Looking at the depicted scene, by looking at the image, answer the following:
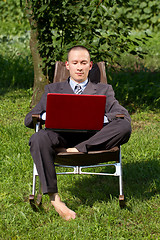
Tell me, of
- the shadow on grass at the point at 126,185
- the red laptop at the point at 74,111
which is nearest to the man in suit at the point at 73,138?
the red laptop at the point at 74,111

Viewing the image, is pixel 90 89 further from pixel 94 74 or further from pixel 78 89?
pixel 94 74

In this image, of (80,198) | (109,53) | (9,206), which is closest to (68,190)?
(80,198)

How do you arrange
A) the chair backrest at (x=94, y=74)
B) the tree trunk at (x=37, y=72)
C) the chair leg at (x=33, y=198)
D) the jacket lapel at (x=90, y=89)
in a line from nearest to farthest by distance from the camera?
the chair leg at (x=33, y=198), the jacket lapel at (x=90, y=89), the chair backrest at (x=94, y=74), the tree trunk at (x=37, y=72)

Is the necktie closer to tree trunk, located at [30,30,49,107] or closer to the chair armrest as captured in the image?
the chair armrest

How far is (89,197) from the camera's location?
4219 mm

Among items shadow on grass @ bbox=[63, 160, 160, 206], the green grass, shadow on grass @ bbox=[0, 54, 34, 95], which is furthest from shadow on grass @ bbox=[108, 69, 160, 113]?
shadow on grass @ bbox=[63, 160, 160, 206]

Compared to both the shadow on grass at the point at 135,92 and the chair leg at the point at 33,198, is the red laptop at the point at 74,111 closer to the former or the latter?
the chair leg at the point at 33,198

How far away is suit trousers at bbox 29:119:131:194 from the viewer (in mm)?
3660

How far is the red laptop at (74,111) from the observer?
3.57 meters

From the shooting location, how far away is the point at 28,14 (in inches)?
262

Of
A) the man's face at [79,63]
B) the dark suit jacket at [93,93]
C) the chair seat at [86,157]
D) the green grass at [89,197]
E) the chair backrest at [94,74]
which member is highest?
the man's face at [79,63]

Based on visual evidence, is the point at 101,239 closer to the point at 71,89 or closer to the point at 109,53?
the point at 71,89

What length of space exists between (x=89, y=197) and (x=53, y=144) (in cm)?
76

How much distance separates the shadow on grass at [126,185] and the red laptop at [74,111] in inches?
30.7
